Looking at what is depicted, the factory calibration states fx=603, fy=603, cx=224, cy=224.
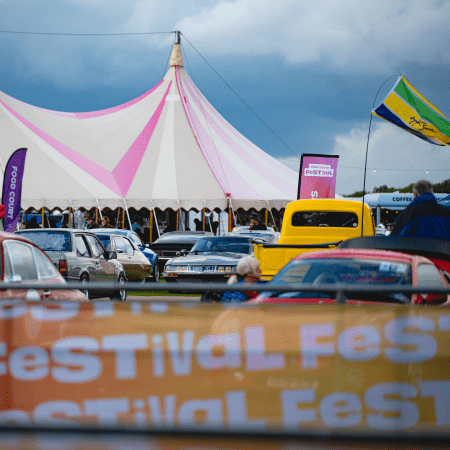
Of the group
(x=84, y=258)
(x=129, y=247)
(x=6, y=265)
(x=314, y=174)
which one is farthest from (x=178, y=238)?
(x=6, y=265)

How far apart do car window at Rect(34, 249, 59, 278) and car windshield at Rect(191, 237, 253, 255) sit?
9.09m

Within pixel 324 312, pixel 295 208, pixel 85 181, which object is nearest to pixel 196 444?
pixel 324 312

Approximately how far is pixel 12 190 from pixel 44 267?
12.5 meters

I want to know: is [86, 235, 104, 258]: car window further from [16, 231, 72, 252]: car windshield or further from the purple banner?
the purple banner

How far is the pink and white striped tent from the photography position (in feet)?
90.0

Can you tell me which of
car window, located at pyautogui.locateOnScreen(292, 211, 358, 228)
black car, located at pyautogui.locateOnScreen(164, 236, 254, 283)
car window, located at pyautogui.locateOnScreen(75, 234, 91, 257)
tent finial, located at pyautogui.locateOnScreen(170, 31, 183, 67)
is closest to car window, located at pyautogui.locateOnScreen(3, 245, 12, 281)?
car window, located at pyautogui.locateOnScreen(75, 234, 91, 257)

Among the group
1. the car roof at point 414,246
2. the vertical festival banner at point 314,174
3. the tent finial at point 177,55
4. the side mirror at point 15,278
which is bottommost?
the side mirror at point 15,278

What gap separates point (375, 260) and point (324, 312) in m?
2.52

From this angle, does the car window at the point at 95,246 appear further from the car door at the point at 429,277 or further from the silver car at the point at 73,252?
the car door at the point at 429,277

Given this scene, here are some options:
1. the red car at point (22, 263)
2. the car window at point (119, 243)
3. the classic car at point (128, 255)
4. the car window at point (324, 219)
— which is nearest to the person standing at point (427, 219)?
the red car at point (22, 263)

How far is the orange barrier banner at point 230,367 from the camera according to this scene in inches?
126

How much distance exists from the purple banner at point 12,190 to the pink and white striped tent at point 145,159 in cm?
852

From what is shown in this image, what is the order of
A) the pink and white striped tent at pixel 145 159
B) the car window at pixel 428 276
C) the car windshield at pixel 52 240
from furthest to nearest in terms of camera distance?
the pink and white striped tent at pixel 145 159 → the car windshield at pixel 52 240 → the car window at pixel 428 276

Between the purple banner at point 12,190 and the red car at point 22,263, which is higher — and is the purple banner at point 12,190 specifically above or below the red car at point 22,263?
above
